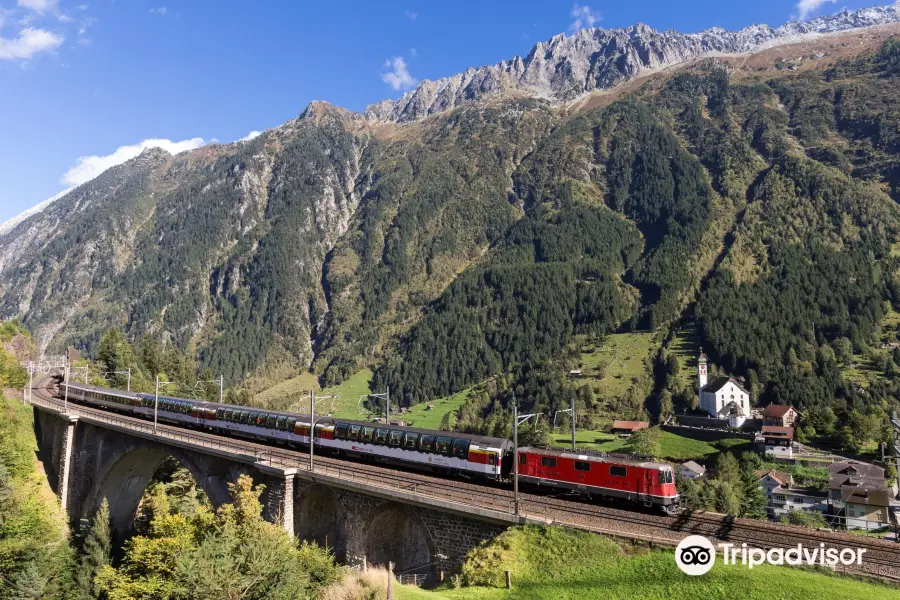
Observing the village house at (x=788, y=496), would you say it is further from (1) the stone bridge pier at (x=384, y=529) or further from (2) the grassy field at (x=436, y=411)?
(2) the grassy field at (x=436, y=411)

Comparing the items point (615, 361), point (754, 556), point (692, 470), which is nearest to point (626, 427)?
point (692, 470)

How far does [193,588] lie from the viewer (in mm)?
21781

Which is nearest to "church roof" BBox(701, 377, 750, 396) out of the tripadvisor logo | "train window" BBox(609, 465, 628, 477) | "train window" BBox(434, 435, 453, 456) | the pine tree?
"train window" BBox(434, 435, 453, 456)

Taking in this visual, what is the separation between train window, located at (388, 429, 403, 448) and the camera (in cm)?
4025

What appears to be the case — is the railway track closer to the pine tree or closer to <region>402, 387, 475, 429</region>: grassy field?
the pine tree

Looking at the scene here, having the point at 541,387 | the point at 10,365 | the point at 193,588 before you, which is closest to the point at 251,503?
the point at 193,588

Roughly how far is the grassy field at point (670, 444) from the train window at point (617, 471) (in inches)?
2924

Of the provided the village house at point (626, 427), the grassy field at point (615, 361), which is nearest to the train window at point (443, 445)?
the village house at point (626, 427)

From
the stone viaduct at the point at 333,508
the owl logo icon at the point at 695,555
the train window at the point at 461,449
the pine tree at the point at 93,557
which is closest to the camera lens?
the owl logo icon at the point at 695,555

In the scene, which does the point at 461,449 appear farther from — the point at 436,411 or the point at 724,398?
the point at 436,411

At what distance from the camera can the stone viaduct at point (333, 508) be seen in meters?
26.4

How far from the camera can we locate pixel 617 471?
31406 mm

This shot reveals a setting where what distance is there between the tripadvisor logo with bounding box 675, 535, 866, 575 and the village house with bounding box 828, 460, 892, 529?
119 feet

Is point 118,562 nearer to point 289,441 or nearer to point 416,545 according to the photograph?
point 289,441
